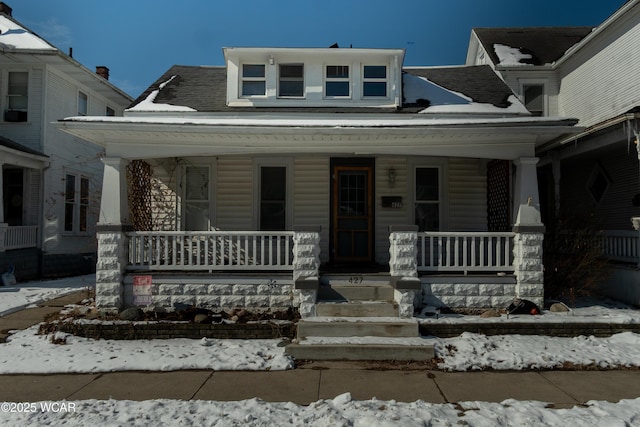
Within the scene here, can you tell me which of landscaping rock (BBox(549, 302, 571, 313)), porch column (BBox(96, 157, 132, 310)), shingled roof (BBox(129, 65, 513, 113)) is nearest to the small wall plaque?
shingled roof (BBox(129, 65, 513, 113))

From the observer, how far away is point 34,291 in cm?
917

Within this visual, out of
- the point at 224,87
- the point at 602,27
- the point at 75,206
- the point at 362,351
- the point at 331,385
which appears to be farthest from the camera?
the point at 75,206

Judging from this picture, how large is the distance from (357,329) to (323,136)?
317 centimetres

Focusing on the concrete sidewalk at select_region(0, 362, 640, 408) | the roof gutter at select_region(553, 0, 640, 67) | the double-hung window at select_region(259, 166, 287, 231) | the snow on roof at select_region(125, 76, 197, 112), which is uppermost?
the roof gutter at select_region(553, 0, 640, 67)

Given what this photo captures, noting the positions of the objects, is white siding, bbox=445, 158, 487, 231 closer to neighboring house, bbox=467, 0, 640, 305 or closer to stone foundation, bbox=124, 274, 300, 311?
neighboring house, bbox=467, 0, 640, 305

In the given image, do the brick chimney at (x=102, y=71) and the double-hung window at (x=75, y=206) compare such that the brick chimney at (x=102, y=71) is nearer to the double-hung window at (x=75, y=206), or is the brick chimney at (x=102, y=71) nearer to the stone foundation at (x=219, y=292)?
the double-hung window at (x=75, y=206)

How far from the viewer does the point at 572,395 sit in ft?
13.5

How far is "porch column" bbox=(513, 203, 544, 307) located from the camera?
6574 millimetres

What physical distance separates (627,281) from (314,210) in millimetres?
6123

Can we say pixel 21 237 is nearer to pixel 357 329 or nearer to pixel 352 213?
pixel 352 213

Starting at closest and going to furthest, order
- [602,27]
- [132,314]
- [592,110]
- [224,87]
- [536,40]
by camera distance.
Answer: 1. [132,314]
2. [224,87]
3. [602,27]
4. [592,110]
5. [536,40]

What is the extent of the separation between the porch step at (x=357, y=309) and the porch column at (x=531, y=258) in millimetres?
2271

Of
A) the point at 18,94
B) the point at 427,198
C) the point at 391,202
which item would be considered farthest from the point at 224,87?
the point at 18,94

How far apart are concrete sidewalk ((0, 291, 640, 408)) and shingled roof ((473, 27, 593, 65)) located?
10401 mm
